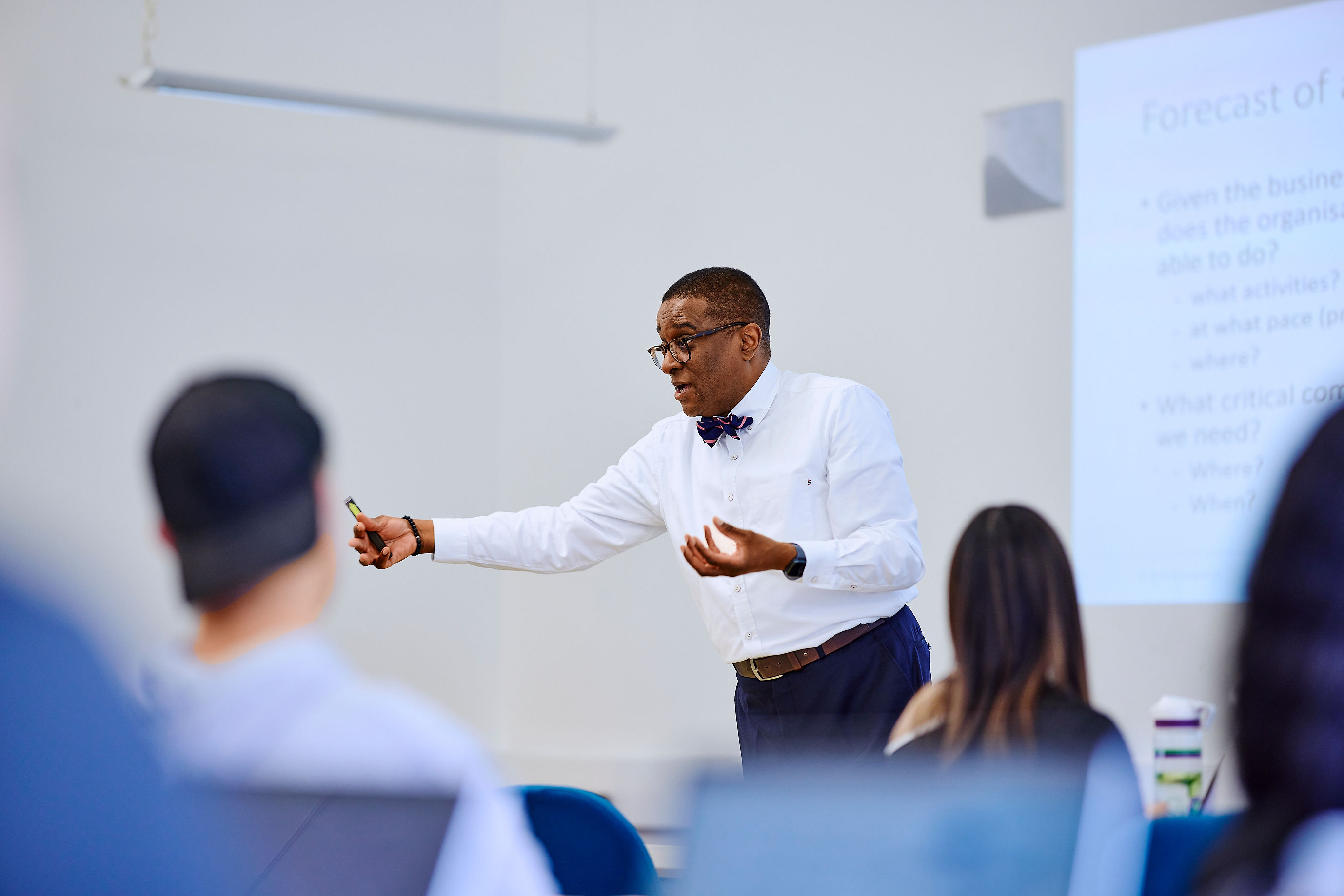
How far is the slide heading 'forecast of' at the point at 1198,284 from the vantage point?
10.6 ft

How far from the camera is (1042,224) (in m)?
3.79

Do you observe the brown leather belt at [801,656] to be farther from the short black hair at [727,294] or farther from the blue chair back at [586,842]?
the blue chair back at [586,842]

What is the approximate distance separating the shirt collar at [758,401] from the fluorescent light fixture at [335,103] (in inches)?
59.6

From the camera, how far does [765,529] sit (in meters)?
2.75

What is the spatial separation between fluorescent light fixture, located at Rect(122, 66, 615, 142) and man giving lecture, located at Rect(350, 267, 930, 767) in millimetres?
1453

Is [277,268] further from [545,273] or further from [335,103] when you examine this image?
[545,273]

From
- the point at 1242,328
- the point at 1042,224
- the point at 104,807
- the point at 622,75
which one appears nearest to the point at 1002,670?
the point at 104,807

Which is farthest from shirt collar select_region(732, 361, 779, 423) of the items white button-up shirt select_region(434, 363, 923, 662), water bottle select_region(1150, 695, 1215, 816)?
water bottle select_region(1150, 695, 1215, 816)

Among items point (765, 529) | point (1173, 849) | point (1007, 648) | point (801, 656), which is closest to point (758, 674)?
point (801, 656)

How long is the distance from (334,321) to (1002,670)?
3636 millimetres

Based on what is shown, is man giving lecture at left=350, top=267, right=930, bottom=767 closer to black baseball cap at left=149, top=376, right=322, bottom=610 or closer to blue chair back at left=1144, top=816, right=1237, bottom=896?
blue chair back at left=1144, top=816, right=1237, bottom=896

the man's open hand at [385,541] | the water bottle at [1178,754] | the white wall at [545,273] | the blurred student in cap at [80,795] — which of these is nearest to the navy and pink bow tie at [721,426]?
the man's open hand at [385,541]

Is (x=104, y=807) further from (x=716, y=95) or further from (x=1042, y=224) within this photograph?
(x=716, y=95)

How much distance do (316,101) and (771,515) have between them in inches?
79.1
